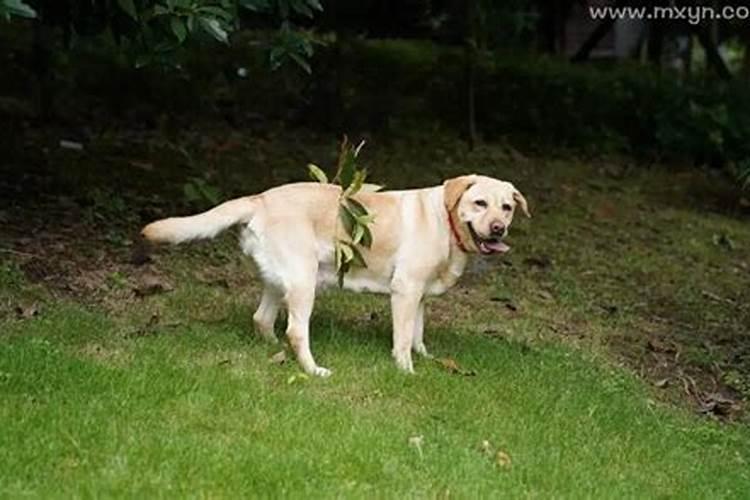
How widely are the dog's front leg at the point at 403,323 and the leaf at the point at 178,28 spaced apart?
171cm

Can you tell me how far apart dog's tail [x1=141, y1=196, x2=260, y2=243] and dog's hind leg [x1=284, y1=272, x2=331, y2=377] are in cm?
42

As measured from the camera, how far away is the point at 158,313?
288 inches

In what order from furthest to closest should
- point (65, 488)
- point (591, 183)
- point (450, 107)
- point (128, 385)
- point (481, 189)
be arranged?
point (450, 107), point (591, 183), point (481, 189), point (128, 385), point (65, 488)

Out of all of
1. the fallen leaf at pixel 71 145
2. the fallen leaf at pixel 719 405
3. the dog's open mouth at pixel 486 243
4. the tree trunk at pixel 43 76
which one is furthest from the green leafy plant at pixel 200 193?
the fallen leaf at pixel 719 405

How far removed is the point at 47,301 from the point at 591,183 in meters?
7.62

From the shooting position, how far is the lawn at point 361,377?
16.4 feet

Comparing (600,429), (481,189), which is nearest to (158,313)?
(481,189)

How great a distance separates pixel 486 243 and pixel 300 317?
98 centimetres

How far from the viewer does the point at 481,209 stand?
21.4 feet

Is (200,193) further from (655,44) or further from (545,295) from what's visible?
(655,44)

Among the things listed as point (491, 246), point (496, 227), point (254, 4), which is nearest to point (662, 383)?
point (491, 246)

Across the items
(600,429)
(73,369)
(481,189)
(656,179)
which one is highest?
(481,189)

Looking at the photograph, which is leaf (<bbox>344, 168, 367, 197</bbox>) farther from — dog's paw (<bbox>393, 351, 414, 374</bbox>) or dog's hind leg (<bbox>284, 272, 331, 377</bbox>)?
dog's paw (<bbox>393, 351, 414, 374</bbox>)

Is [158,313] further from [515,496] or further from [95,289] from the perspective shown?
[515,496]
